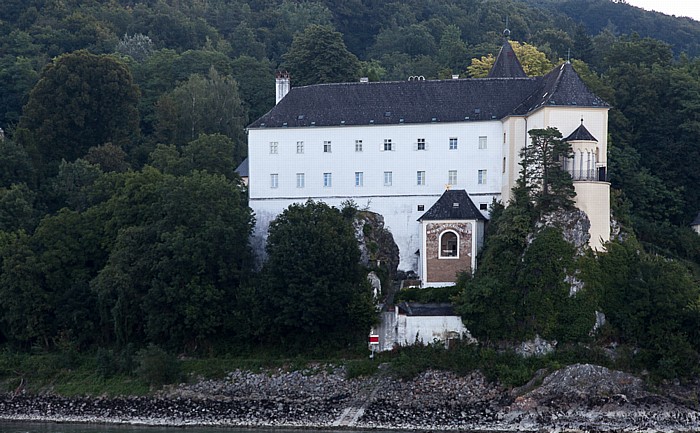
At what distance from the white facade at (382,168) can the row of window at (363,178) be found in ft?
0.15

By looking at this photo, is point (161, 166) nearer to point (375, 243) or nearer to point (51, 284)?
point (51, 284)

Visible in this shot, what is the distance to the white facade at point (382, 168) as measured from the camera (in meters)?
50.9

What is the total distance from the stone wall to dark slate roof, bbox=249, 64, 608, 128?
5782 mm

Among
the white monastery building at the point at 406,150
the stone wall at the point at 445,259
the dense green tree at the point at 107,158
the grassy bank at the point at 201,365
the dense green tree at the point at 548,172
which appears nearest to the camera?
the grassy bank at the point at 201,365

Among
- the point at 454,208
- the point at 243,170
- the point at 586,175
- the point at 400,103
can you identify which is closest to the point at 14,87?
the point at 243,170

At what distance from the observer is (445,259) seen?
48.0 m

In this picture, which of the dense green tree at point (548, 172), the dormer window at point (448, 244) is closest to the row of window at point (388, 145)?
the dense green tree at point (548, 172)

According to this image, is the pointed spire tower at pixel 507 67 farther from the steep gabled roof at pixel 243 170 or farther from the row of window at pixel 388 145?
the steep gabled roof at pixel 243 170

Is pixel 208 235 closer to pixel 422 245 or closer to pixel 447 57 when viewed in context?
pixel 422 245

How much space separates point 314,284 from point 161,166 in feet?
54.3

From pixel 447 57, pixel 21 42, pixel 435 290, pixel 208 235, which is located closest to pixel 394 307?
pixel 435 290

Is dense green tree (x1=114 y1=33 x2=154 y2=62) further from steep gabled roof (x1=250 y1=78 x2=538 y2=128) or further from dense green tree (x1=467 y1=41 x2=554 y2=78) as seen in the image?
steep gabled roof (x1=250 y1=78 x2=538 y2=128)

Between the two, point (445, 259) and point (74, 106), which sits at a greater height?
point (74, 106)

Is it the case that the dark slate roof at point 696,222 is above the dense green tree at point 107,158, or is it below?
below
